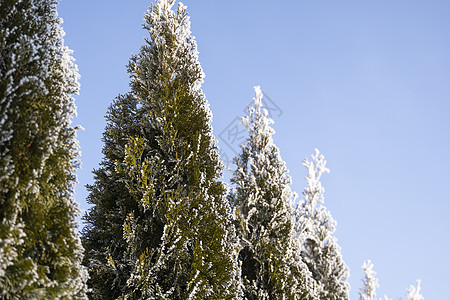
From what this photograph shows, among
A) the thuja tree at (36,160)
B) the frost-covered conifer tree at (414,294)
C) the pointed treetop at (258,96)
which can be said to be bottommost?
the thuja tree at (36,160)

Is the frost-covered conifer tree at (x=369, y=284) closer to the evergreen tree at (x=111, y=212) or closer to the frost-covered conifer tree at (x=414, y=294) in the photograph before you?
the frost-covered conifer tree at (x=414, y=294)

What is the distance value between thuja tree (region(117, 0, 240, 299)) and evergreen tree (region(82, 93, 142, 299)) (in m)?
0.23

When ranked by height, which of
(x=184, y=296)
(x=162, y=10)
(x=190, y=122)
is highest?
(x=162, y=10)

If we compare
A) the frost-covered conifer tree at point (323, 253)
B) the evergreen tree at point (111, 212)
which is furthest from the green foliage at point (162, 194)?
the frost-covered conifer tree at point (323, 253)

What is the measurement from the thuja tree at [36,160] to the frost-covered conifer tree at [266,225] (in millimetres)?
4302

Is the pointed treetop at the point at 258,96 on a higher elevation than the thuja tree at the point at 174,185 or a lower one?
higher

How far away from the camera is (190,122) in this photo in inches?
260

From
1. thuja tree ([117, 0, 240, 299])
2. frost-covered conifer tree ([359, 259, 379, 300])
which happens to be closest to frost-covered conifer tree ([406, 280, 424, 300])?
frost-covered conifer tree ([359, 259, 379, 300])

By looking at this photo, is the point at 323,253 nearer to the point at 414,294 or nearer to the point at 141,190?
the point at 414,294

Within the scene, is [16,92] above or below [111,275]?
above

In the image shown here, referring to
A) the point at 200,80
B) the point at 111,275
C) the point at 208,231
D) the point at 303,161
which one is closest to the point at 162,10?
the point at 200,80

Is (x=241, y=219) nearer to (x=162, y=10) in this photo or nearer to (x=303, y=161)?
(x=162, y=10)

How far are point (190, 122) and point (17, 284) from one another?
3.75m

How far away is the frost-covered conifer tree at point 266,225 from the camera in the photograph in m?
7.59
